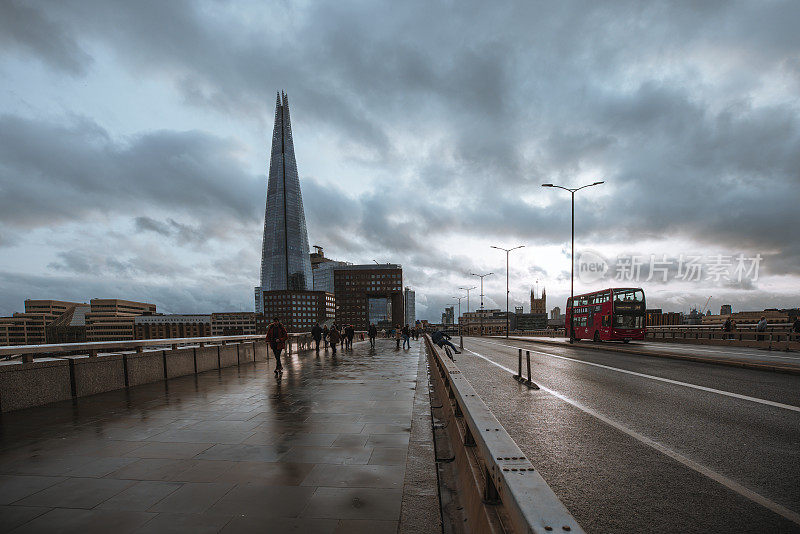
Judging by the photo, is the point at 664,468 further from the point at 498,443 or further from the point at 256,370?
the point at 256,370

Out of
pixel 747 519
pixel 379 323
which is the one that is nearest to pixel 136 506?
pixel 747 519

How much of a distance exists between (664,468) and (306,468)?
3958 mm

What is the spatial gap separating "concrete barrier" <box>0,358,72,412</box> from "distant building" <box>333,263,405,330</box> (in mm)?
168154

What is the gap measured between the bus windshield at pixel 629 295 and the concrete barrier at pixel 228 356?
23910mm

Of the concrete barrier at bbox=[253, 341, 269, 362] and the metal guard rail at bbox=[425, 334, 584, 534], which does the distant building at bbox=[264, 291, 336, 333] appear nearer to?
the concrete barrier at bbox=[253, 341, 269, 362]

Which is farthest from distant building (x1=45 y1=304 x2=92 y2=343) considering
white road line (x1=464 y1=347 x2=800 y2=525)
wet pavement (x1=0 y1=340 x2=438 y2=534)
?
white road line (x1=464 y1=347 x2=800 y2=525)

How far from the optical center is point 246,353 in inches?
647

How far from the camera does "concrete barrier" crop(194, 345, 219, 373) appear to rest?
12.7 meters

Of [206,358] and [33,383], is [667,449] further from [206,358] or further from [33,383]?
[206,358]

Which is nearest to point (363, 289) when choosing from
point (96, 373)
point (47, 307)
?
point (47, 307)

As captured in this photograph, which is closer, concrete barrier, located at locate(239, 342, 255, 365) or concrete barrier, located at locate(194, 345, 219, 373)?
concrete barrier, located at locate(194, 345, 219, 373)

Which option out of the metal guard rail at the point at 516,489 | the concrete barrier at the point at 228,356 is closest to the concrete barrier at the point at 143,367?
the concrete barrier at the point at 228,356

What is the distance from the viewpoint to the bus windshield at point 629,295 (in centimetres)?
2589

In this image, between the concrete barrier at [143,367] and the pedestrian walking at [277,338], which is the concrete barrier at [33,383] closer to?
the concrete barrier at [143,367]
